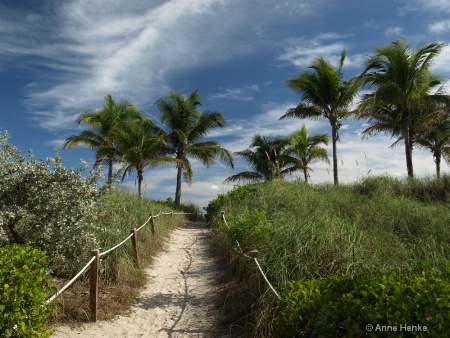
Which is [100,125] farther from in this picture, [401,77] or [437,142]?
[437,142]

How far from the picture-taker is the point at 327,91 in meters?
19.4

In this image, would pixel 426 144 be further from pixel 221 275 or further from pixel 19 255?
pixel 19 255

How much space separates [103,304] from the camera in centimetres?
529

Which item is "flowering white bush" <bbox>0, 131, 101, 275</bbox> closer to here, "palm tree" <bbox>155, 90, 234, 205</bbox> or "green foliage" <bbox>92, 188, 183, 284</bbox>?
"green foliage" <bbox>92, 188, 183, 284</bbox>

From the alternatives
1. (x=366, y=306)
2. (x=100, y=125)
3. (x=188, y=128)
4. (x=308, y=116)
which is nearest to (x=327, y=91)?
(x=308, y=116)

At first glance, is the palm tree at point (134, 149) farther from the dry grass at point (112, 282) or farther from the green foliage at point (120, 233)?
the dry grass at point (112, 282)

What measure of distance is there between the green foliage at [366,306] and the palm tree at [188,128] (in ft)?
65.3

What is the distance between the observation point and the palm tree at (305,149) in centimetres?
2412

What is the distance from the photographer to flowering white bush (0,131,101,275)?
17.1 ft

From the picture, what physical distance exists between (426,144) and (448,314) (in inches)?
1071

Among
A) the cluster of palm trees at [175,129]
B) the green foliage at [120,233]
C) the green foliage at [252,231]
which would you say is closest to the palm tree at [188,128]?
the cluster of palm trees at [175,129]

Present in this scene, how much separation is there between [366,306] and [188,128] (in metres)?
21.7

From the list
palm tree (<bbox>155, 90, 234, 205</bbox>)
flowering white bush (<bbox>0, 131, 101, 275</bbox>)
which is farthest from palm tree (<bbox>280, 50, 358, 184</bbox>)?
flowering white bush (<bbox>0, 131, 101, 275</bbox>)

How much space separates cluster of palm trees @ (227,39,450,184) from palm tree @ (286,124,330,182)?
0.07 meters
